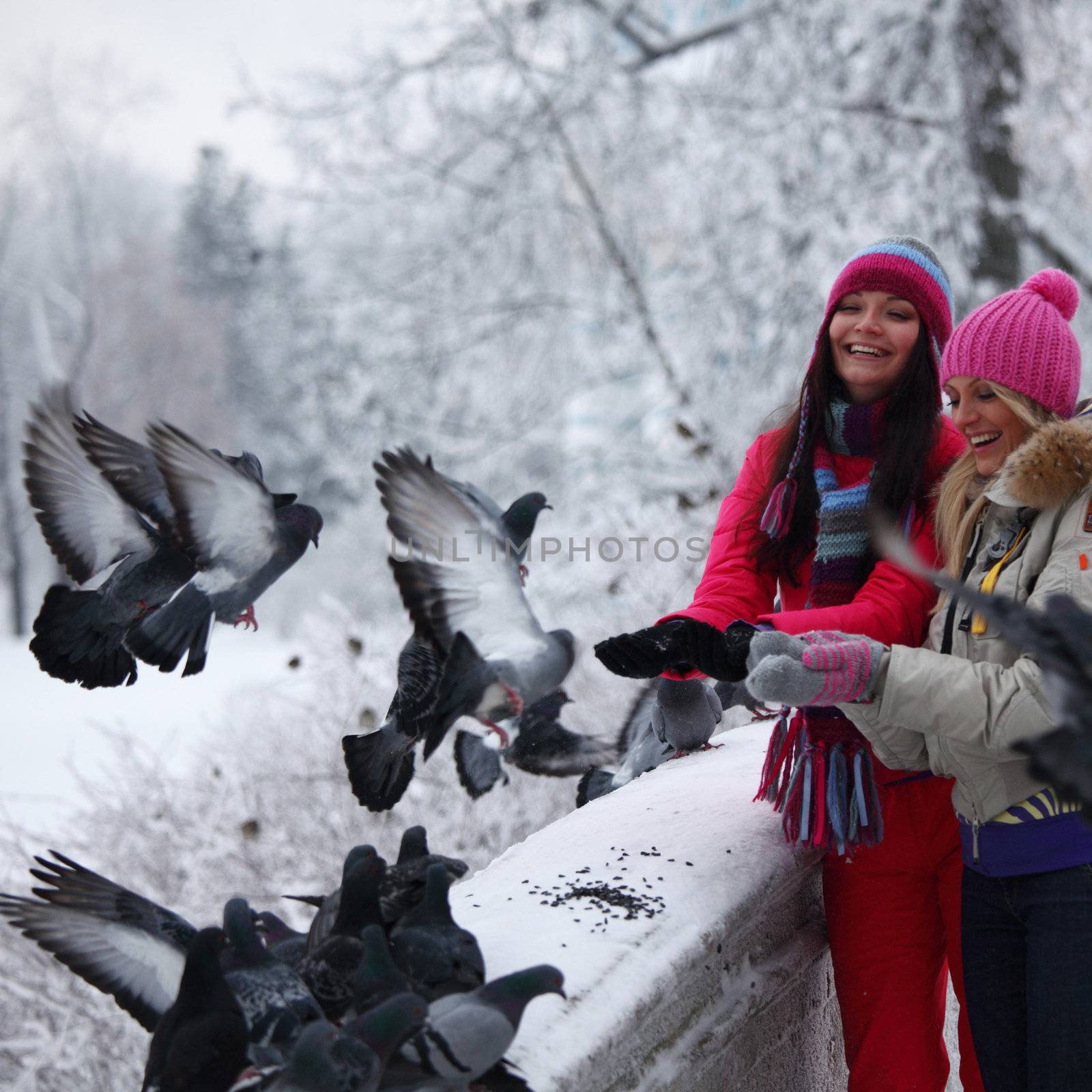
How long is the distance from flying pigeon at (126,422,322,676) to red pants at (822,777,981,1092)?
1204mm

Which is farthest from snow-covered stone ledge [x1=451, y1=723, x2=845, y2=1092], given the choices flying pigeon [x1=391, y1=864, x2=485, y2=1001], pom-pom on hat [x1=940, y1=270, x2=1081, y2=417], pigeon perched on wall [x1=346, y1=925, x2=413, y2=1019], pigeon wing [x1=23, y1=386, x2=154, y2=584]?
pom-pom on hat [x1=940, y1=270, x2=1081, y2=417]

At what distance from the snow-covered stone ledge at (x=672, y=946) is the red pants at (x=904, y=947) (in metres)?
0.11

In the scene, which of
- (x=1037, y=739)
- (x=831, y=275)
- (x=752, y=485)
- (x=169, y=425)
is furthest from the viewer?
(x=831, y=275)

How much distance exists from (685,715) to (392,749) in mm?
1117

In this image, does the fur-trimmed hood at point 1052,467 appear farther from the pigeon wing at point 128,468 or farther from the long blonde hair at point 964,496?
the pigeon wing at point 128,468

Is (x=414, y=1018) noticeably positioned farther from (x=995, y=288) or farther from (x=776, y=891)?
(x=995, y=288)

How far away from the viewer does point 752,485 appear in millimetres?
2207

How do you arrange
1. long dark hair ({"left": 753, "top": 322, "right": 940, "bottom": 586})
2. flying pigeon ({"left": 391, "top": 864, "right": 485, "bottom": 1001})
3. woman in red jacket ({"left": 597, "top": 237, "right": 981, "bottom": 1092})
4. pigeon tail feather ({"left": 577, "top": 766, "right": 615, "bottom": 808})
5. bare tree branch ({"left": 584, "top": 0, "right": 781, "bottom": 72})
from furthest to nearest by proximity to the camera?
1. bare tree branch ({"left": 584, "top": 0, "right": 781, "bottom": 72})
2. pigeon tail feather ({"left": 577, "top": 766, "right": 615, "bottom": 808})
3. long dark hair ({"left": 753, "top": 322, "right": 940, "bottom": 586})
4. woman in red jacket ({"left": 597, "top": 237, "right": 981, "bottom": 1092})
5. flying pigeon ({"left": 391, "top": 864, "right": 485, "bottom": 1001})

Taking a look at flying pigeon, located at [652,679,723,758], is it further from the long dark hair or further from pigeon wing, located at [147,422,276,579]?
pigeon wing, located at [147,422,276,579]

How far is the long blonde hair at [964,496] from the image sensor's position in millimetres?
1765

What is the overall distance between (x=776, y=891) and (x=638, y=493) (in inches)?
218

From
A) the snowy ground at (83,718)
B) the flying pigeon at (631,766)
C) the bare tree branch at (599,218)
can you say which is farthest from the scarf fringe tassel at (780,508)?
the bare tree branch at (599,218)

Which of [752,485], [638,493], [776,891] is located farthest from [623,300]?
[776,891]

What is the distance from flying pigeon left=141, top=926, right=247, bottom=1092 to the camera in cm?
127
